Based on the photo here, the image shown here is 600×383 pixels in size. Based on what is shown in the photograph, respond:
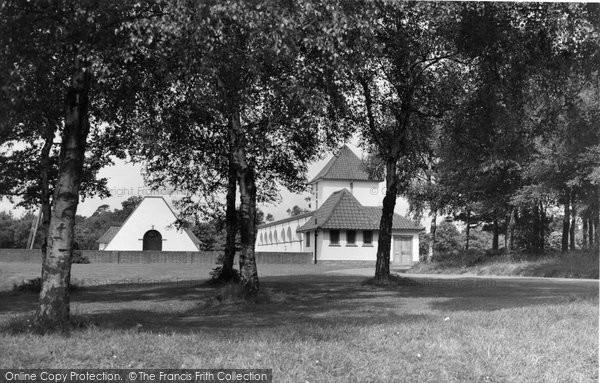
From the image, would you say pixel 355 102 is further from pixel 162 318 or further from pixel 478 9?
pixel 162 318

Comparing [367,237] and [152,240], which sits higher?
[367,237]

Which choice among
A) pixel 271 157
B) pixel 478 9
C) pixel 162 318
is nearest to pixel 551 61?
pixel 478 9

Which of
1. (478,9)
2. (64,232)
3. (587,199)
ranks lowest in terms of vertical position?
(64,232)

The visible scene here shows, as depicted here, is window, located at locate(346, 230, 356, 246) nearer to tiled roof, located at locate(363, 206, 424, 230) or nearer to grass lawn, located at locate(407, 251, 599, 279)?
tiled roof, located at locate(363, 206, 424, 230)

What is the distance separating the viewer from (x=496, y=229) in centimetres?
4622

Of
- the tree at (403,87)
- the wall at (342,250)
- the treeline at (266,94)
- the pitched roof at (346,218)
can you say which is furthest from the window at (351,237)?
the tree at (403,87)

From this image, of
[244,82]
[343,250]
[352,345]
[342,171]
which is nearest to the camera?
[352,345]

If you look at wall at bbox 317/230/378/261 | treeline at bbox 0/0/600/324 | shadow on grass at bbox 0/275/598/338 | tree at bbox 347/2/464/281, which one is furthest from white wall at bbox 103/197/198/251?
shadow on grass at bbox 0/275/598/338

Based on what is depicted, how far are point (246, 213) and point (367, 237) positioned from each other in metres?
39.5

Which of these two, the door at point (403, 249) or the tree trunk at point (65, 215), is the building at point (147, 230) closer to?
the door at point (403, 249)

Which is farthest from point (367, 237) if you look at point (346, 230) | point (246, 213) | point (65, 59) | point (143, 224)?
point (65, 59)

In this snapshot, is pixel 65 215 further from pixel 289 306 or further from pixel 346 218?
pixel 346 218

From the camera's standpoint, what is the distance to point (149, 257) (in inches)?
1961

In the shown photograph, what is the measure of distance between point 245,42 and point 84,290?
1331cm
